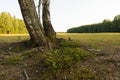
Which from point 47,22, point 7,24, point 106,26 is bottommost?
point 106,26

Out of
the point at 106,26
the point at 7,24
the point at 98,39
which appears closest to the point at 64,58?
the point at 98,39

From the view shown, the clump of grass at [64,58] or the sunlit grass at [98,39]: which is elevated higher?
the clump of grass at [64,58]

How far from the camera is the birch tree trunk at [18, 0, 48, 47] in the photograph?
11734 millimetres

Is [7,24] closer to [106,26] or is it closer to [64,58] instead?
[106,26]

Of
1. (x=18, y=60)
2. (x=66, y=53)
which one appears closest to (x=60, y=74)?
(x=66, y=53)

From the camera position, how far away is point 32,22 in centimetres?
1187

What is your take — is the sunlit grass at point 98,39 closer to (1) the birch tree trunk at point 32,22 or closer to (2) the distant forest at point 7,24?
(1) the birch tree trunk at point 32,22

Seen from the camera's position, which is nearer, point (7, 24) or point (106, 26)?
point (106, 26)

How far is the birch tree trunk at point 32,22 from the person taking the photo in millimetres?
11734

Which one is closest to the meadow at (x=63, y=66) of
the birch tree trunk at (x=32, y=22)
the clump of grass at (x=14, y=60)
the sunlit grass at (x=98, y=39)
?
the clump of grass at (x=14, y=60)

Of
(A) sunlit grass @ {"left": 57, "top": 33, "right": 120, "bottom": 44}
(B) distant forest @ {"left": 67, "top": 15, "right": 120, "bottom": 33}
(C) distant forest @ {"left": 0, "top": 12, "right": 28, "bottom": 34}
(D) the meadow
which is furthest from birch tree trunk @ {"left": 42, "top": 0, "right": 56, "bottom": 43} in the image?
(C) distant forest @ {"left": 0, "top": 12, "right": 28, "bottom": 34}

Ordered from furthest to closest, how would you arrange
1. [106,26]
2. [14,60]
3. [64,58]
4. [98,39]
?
[106,26] < [98,39] < [14,60] < [64,58]

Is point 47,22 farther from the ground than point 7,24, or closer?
farther from the ground

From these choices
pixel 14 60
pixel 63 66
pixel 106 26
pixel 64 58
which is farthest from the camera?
pixel 106 26
